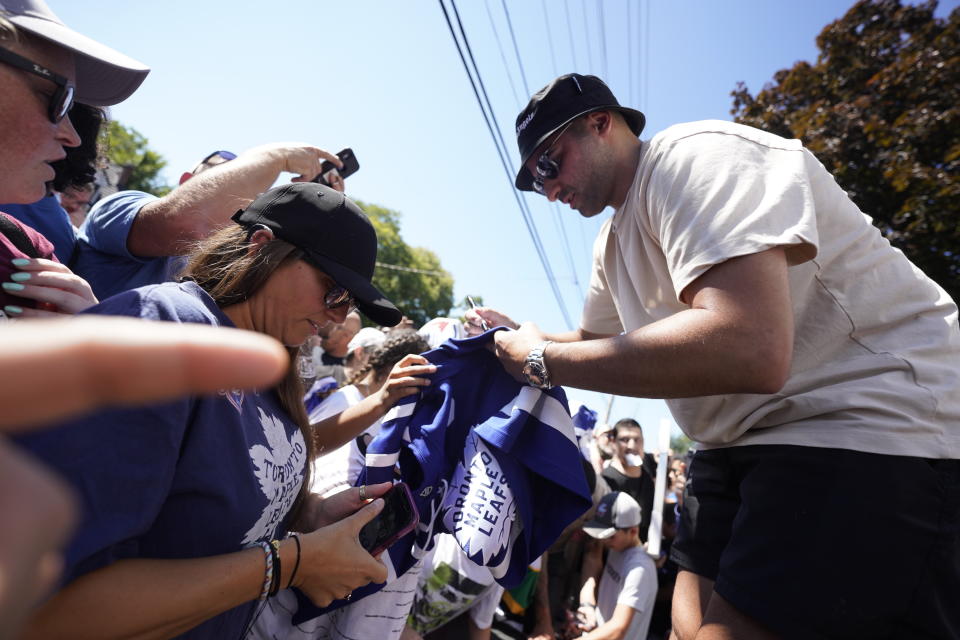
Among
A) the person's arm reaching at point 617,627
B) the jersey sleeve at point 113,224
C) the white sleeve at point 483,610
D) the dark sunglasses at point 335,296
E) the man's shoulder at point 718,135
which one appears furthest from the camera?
the person's arm reaching at point 617,627

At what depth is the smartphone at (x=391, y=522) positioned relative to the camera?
1810 millimetres

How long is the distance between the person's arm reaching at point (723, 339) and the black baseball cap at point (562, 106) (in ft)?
3.41

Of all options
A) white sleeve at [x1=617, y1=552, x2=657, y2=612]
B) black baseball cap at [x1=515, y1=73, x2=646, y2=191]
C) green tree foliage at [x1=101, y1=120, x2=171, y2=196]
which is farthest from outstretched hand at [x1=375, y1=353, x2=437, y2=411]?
green tree foliage at [x1=101, y1=120, x2=171, y2=196]

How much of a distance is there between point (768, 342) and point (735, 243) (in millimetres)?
287

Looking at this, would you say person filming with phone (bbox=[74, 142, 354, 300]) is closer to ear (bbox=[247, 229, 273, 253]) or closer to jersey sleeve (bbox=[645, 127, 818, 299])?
ear (bbox=[247, 229, 273, 253])

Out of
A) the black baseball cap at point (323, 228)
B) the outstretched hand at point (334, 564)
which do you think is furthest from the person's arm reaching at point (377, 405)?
the outstretched hand at point (334, 564)

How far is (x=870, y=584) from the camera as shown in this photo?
4.51 ft

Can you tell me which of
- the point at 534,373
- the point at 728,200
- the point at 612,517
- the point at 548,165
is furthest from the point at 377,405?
the point at 612,517

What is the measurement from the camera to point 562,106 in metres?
2.22

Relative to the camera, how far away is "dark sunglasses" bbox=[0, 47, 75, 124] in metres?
1.34

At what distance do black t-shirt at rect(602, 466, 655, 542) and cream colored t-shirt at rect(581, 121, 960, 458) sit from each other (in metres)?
5.08

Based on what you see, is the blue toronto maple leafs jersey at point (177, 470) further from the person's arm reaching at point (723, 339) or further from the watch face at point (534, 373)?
the person's arm reaching at point (723, 339)

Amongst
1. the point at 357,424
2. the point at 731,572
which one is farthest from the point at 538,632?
the point at 731,572

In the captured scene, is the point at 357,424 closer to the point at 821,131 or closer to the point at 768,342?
the point at 768,342
